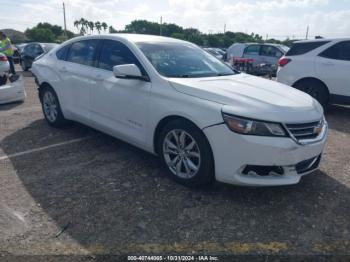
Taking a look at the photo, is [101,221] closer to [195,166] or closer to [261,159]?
[195,166]

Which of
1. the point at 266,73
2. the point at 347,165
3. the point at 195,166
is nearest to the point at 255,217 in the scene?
the point at 195,166

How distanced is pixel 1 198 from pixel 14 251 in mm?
987

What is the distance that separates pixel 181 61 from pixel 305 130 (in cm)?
179

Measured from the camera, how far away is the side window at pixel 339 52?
7.10 m

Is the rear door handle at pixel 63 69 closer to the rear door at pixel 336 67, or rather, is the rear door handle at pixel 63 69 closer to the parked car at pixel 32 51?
the rear door at pixel 336 67

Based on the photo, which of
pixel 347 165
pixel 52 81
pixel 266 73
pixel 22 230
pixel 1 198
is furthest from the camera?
pixel 266 73

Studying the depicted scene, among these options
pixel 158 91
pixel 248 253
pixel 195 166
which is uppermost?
pixel 158 91

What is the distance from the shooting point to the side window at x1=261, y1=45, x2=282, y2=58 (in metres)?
15.3

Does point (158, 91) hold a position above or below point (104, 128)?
above

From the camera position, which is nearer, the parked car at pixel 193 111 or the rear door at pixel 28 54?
the parked car at pixel 193 111

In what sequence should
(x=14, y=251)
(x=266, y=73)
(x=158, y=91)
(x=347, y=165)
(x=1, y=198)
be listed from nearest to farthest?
1. (x=14, y=251)
2. (x=1, y=198)
3. (x=158, y=91)
4. (x=347, y=165)
5. (x=266, y=73)

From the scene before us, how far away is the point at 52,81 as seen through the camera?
18.0 ft

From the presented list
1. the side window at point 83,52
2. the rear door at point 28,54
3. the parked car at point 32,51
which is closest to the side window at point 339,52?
the side window at point 83,52

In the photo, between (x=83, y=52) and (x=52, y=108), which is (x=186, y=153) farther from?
(x=52, y=108)
